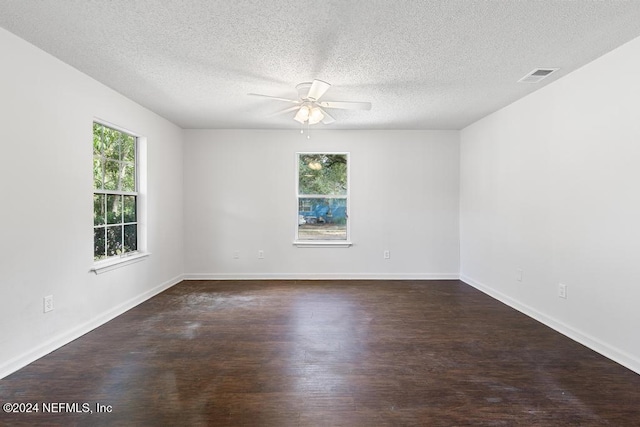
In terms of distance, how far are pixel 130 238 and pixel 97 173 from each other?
95 cm

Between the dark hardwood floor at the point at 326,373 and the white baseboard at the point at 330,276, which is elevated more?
the white baseboard at the point at 330,276

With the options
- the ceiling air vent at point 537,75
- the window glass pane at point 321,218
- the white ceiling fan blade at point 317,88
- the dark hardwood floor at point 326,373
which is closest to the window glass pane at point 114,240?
the dark hardwood floor at point 326,373

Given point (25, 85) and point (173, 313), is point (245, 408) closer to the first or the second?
point (173, 313)

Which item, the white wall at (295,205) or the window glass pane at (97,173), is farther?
the white wall at (295,205)

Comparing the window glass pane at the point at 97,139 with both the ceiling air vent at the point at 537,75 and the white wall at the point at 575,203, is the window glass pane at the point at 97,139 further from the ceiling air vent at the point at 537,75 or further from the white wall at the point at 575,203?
the white wall at the point at 575,203

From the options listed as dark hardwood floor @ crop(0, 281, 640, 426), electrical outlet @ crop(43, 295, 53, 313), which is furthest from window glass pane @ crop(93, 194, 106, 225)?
dark hardwood floor @ crop(0, 281, 640, 426)

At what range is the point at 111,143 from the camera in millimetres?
3578

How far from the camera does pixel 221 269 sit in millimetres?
5199

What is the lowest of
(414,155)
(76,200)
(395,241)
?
(395,241)

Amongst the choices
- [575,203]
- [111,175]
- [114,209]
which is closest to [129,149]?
[111,175]

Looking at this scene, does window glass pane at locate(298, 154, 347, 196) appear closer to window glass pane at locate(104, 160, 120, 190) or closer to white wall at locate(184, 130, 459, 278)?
white wall at locate(184, 130, 459, 278)

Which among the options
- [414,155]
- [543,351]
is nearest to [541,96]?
[414,155]

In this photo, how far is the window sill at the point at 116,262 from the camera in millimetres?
3198

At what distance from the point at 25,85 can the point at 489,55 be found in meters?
3.64
